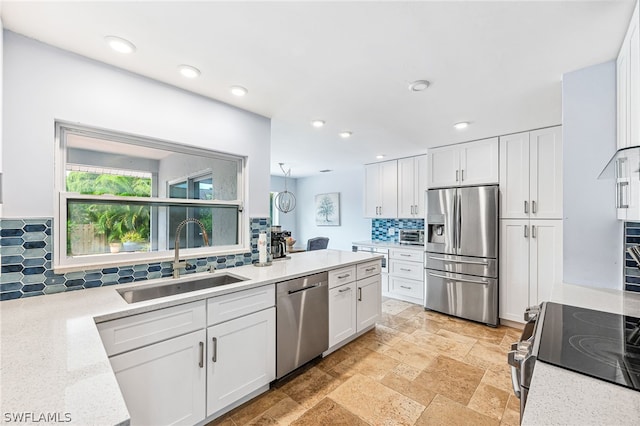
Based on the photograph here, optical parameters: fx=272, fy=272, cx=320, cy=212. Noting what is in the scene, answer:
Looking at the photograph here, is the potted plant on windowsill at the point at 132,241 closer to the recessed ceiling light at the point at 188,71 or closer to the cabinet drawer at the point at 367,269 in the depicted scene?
the recessed ceiling light at the point at 188,71

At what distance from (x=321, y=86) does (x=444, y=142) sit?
2.21 m

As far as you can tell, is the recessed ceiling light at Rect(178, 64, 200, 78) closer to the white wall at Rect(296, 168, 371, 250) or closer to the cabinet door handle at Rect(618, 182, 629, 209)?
the cabinet door handle at Rect(618, 182, 629, 209)

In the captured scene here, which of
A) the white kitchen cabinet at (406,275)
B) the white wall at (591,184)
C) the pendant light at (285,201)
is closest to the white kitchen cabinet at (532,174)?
the white kitchen cabinet at (406,275)

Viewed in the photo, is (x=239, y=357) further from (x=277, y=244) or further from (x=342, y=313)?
(x=277, y=244)

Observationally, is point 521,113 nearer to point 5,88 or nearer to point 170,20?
point 170,20

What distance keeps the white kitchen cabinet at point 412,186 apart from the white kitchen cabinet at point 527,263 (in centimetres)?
122

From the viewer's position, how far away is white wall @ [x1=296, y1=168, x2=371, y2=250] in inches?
235

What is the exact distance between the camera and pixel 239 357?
1.79 metres

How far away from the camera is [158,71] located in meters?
1.88

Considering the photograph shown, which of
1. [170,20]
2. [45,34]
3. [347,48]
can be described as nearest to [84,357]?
[170,20]

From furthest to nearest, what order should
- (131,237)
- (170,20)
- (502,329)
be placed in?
(502,329) → (131,237) → (170,20)

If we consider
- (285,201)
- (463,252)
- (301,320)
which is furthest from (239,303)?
(285,201)

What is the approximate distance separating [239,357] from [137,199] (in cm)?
134

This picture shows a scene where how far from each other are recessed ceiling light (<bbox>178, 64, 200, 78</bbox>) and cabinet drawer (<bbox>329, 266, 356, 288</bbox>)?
6.18 feet
